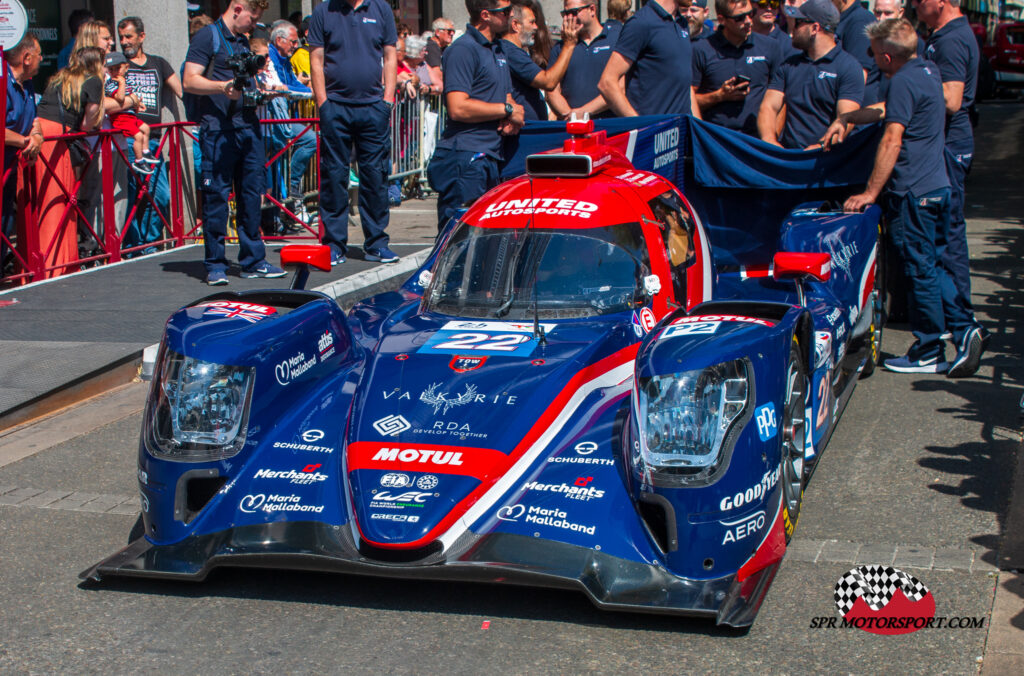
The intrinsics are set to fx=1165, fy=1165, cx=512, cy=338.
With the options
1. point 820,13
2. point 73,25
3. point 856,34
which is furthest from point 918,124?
point 73,25

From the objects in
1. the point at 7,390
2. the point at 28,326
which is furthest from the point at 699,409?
the point at 28,326

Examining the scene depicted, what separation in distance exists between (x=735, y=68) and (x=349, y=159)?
10.6 ft

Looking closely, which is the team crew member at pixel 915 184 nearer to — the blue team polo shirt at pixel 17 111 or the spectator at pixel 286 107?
the blue team polo shirt at pixel 17 111

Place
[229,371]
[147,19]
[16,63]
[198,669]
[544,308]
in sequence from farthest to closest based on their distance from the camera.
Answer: [147,19] < [16,63] < [544,308] < [229,371] < [198,669]

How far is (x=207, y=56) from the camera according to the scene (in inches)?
342

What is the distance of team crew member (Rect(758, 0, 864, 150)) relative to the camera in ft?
27.5

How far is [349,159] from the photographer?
962 centimetres

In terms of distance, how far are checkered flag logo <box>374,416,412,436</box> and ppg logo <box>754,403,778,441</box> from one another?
1.30m

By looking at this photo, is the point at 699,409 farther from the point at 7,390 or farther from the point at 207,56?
the point at 207,56

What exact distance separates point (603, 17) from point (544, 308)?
23124mm

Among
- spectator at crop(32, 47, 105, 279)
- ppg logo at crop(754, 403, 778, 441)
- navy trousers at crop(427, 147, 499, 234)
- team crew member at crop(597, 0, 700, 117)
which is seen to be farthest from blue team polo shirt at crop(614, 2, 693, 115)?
ppg logo at crop(754, 403, 778, 441)

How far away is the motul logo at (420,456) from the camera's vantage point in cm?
425

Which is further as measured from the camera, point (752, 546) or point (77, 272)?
point (77, 272)

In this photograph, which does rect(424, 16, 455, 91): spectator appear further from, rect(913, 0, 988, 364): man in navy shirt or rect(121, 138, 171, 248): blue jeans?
rect(913, 0, 988, 364): man in navy shirt
